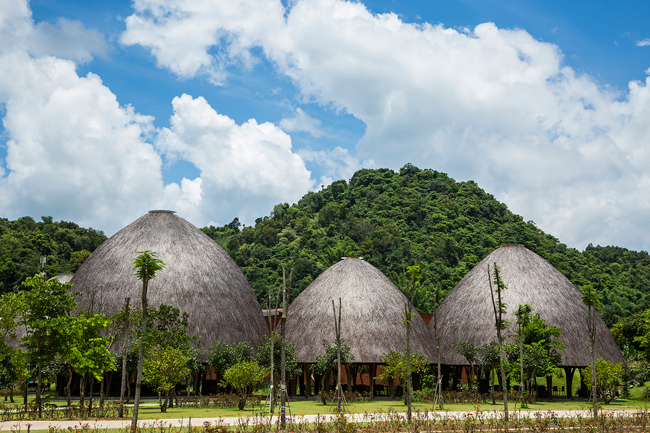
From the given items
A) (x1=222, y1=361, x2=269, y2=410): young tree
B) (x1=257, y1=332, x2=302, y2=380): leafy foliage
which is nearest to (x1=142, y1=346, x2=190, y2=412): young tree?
(x1=222, y1=361, x2=269, y2=410): young tree

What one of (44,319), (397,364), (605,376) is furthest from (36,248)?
(605,376)

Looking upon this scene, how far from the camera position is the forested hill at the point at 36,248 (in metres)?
61.9

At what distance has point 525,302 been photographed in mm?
41000

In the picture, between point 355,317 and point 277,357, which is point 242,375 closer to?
point 277,357

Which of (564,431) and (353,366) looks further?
(353,366)

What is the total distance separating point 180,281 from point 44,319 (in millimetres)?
14519

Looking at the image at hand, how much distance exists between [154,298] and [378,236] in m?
51.7

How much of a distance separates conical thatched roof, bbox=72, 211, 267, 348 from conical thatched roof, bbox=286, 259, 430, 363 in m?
3.36

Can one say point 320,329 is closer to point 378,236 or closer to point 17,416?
point 17,416

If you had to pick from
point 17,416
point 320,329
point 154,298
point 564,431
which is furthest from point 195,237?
point 564,431

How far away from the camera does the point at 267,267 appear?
74438 mm

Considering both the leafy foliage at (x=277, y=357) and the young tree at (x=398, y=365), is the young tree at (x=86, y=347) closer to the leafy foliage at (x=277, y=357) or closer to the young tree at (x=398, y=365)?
the leafy foliage at (x=277, y=357)

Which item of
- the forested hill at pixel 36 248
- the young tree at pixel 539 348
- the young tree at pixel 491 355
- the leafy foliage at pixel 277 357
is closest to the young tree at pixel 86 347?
the leafy foliage at pixel 277 357

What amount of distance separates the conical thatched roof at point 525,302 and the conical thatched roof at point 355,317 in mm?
2877
